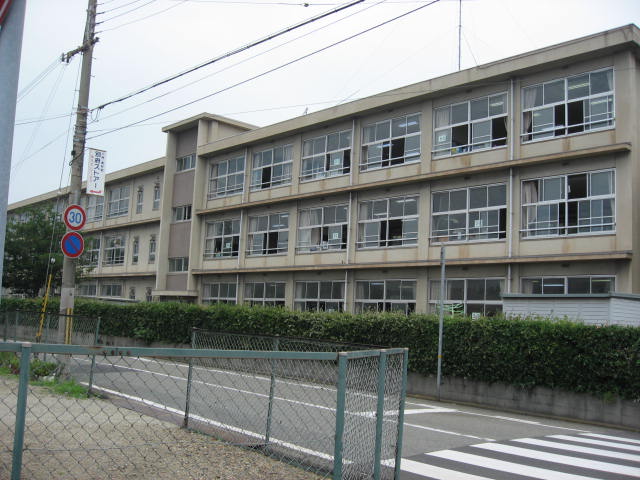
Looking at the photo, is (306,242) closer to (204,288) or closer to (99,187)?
(204,288)

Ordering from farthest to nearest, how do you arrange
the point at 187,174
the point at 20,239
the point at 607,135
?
the point at 187,174
the point at 20,239
the point at 607,135

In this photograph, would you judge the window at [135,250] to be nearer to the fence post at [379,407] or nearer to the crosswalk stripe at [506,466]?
the crosswalk stripe at [506,466]

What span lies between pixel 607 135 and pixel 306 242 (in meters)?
14.6

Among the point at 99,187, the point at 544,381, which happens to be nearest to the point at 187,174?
the point at 99,187

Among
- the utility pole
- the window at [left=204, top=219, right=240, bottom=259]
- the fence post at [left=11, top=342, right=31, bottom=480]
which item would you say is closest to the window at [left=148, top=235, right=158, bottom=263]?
the window at [left=204, top=219, right=240, bottom=259]

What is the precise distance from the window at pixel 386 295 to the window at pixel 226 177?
10.6 m

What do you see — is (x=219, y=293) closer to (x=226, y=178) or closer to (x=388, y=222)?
(x=226, y=178)

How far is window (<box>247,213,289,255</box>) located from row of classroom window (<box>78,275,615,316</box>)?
181 centimetres

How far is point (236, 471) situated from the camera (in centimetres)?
579

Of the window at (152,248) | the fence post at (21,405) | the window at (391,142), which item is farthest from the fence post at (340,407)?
the window at (152,248)

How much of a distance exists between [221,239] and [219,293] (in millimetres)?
3119

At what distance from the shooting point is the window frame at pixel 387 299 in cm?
2434

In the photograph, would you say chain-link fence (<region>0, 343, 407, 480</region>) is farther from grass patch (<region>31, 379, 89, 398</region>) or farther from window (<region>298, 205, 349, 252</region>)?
window (<region>298, 205, 349, 252</region>)

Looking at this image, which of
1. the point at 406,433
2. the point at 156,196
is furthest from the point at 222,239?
the point at 406,433
